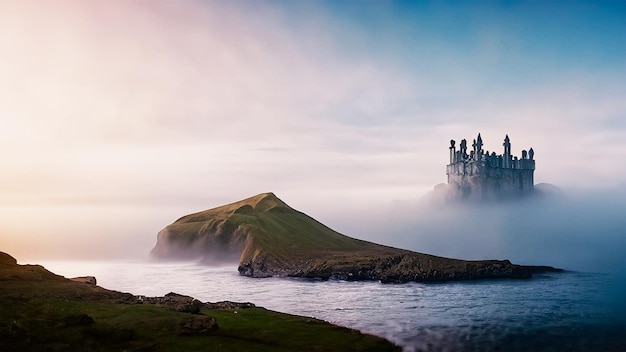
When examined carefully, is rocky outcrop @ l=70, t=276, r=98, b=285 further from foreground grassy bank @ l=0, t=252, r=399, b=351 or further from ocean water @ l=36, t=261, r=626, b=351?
ocean water @ l=36, t=261, r=626, b=351

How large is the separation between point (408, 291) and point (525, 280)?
6728 centimetres

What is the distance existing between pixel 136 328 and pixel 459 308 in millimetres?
74049

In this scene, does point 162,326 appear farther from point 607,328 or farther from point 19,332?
point 607,328

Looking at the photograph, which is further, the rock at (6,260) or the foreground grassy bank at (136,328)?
the rock at (6,260)

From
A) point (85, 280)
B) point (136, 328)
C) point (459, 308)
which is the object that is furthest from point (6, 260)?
point (459, 308)

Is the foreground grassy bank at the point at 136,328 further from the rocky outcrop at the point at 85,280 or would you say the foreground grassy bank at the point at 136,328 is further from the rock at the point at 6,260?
the rocky outcrop at the point at 85,280

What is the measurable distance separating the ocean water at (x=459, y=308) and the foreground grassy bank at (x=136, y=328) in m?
11.9

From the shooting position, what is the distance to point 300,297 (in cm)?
13100

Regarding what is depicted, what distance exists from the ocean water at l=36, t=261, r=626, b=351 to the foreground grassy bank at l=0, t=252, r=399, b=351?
11897mm

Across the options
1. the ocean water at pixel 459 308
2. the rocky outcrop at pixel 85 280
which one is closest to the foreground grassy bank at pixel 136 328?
the ocean water at pixel 459 308

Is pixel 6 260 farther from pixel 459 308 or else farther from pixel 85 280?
pixel 459 308

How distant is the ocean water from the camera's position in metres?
75.7

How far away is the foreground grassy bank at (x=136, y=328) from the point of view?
5350 centimetres

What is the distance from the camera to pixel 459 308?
368ft
